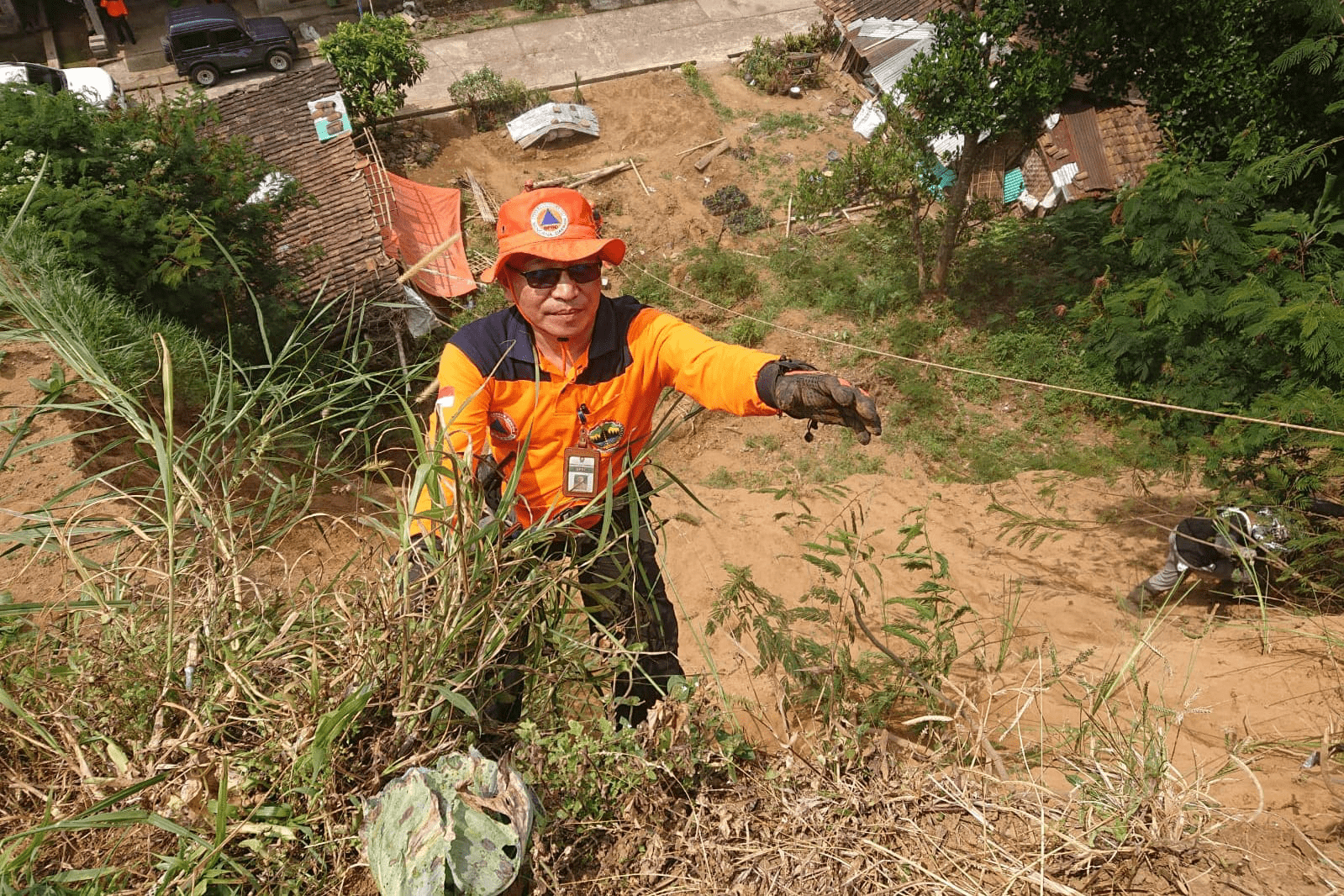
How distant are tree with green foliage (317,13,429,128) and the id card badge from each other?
1160 cm

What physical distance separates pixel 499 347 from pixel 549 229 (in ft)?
1.50

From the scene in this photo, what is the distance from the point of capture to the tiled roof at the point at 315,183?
9.13 metres

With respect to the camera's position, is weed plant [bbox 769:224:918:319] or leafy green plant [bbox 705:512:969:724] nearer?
leafy green plant [bbox 705:512:969:724]

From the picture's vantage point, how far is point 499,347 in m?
3.10

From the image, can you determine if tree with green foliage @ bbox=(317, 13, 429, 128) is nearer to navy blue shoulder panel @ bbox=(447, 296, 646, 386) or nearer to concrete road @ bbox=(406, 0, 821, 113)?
concrete road @ bbox=(406, 0, 821, 113)

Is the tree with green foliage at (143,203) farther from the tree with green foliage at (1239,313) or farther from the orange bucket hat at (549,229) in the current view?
the tree with green foliage at (1239,313)

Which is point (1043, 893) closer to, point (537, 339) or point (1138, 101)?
point (537, 339)

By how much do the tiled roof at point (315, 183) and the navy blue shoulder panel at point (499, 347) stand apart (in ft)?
16.7

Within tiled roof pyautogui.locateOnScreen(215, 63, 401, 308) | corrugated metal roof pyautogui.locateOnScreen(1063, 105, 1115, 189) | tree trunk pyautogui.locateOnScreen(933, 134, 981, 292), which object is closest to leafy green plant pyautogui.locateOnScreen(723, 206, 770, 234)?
tree trunk pyautogui.locateOnScreen(933, 134, 981, 292)

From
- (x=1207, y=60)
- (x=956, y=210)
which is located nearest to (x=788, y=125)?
(x=956, y=210)

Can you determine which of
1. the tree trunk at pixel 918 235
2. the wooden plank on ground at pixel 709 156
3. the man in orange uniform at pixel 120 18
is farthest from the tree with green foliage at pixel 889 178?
the man in orange uniform at pixel 120 18

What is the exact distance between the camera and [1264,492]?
16.1 ft

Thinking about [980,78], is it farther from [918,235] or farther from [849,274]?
[849,274]

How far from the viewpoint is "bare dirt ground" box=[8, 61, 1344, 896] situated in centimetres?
257
